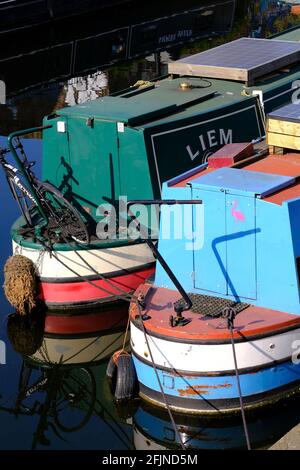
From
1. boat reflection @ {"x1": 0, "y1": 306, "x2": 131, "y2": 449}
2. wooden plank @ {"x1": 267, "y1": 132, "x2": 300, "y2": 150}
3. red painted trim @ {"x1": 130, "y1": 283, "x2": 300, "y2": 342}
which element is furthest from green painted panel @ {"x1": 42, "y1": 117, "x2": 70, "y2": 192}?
red painted trim @ {"x1": 130, "y1": 283, "x2": 300, "y2": 342}

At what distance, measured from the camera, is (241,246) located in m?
15.5

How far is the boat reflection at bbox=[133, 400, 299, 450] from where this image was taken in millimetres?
14719

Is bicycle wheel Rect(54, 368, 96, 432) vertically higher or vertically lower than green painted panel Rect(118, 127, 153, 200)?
lower

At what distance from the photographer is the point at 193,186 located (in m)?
15.9

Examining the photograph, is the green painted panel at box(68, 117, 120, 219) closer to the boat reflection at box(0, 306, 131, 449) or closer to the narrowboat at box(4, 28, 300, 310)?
the narrowboat at box(4, 28, 300, 310)

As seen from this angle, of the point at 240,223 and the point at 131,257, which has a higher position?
the point at 240,223

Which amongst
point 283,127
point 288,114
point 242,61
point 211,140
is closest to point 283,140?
point 283,127

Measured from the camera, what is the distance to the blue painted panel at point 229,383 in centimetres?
1467

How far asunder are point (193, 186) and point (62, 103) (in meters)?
17.8

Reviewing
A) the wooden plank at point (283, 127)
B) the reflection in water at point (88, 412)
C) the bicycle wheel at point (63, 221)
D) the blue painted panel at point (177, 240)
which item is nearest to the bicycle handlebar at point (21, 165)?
the bicycle wheel at point (63, 221)

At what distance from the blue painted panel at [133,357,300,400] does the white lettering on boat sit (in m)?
5.87

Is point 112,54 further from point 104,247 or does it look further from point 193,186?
point 193,186

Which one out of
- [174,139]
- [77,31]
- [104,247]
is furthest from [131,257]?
[77,31]
